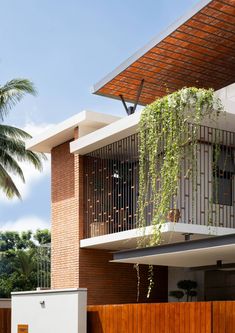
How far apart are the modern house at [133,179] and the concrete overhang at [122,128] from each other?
2 cm

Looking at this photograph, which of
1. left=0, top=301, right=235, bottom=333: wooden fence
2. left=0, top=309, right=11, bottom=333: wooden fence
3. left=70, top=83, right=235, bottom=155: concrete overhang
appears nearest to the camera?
left=0, top=301, right=235, bottom=333: wooden fence

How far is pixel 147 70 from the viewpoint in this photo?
19500 mm

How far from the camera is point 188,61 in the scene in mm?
18969

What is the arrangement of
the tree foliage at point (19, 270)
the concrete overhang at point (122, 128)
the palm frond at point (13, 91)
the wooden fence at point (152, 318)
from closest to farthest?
1. the wooden fence at point (152, 318)
2. the concrete overhang at point (122, 128)
3. the palm frond at point (13, 91)
4. the tree foliage at point (19, 270)

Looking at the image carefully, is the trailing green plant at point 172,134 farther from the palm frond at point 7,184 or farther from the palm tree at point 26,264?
the palm tree at point 26,264

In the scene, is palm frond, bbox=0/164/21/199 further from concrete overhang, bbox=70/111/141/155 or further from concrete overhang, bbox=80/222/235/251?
concrete overhang, bbox=80/222/235/251

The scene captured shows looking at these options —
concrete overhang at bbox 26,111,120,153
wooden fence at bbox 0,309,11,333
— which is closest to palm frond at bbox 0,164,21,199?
concrete overhang at bbox 26,111,120,153

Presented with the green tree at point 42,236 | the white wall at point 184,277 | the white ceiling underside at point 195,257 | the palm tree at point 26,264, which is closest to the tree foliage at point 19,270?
the palm tree at point 26,264

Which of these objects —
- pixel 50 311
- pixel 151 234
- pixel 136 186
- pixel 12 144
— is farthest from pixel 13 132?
pixel 151 234

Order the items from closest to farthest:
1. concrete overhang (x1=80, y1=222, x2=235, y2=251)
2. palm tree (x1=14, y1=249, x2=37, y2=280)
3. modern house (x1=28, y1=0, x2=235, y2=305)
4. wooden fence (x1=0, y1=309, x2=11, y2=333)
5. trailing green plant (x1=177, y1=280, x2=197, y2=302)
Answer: concrete overhang (x1=80, y1=222, x2=235, y2=251) < modern house (x1=28, y1=0, x2=235, y2=305) < trailing green plant (x1=177, y1=280, x2=197, y2=302) < wooden fence (x1=0, y1=309, x2=11, y2=333) < palm tree (x1=14, y1=249, x2=37, y2=280)

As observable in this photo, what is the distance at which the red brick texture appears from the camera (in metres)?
18.7

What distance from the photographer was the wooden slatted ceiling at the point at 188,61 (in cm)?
1691

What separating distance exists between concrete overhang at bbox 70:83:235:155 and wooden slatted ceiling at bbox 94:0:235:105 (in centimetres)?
122

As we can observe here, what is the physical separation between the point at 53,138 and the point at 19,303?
5080 millimetres
